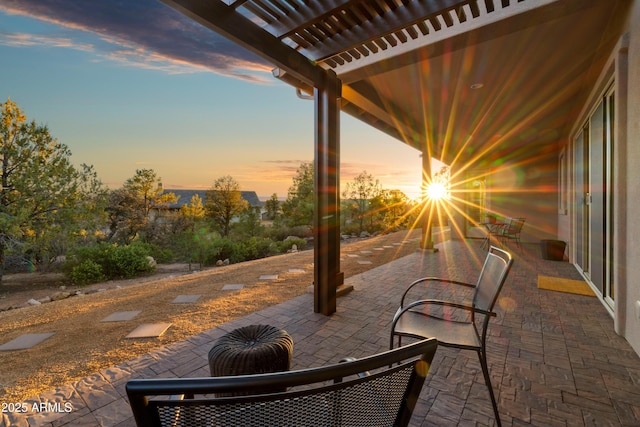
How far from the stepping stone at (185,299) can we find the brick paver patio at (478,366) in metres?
1.05

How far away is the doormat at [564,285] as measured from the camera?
3.87 meters

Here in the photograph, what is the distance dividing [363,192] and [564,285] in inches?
409

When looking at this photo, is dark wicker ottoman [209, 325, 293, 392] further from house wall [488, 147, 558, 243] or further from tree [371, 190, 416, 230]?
tree [371, 190, 416, 230]

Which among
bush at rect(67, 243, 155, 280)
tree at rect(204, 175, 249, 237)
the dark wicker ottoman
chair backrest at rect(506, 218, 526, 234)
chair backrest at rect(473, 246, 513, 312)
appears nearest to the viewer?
the dark wicker ottoman

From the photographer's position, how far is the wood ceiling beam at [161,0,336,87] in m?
1.93

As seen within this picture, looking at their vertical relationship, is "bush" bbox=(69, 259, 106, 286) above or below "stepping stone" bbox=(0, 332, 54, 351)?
below

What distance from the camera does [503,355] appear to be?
7.39 ft

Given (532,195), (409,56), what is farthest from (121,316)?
(532,195)

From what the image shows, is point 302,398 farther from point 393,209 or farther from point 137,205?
point 137,205

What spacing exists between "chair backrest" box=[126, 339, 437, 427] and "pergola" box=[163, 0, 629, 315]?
2.20 m

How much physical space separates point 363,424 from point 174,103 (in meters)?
9.97

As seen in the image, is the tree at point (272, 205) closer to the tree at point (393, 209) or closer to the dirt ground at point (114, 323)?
the tree at point (393, 209)

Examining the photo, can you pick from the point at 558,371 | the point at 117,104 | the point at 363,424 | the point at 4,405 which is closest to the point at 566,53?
the point at 558,371

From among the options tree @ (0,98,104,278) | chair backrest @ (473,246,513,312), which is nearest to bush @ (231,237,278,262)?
tree @ (0,98,104,278)
